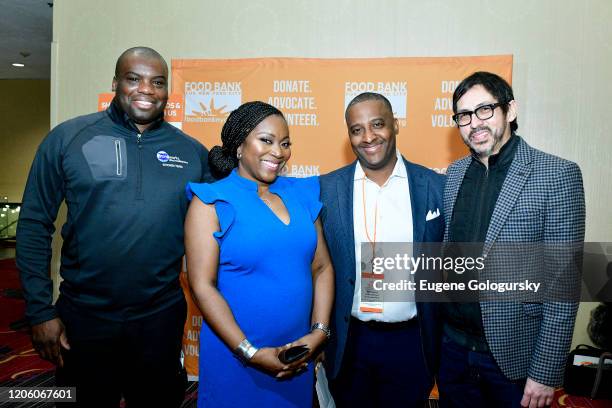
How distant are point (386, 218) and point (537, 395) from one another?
89 cm

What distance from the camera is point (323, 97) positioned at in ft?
11.0

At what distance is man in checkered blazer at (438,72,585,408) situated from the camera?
1521mm

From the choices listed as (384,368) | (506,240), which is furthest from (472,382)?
(506,240)

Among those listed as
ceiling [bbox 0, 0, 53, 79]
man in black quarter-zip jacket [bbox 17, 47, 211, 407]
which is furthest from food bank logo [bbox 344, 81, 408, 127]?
ceiling [bbox 0, 0, 53, 79]

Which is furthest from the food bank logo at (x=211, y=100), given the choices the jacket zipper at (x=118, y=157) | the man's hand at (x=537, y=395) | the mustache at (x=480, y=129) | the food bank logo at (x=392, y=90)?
the man's hand at (x=537, y=395)

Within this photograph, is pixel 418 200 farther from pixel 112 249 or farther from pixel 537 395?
pixel 112 249

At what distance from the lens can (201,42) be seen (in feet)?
11.5

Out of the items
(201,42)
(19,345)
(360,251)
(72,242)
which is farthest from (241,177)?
(19,345)

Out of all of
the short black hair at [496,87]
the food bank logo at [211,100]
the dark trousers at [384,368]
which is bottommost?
the dark trousers at [384,368]

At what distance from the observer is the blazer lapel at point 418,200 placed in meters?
1.86

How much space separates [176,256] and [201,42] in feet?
7.50

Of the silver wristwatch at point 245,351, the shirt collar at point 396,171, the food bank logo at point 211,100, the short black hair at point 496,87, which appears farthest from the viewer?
the food bank logo at point 211,100

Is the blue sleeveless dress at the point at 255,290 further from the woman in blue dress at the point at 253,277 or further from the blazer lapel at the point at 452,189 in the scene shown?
the blazer lapel at the point at 452,189

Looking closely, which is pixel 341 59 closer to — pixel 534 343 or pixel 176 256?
pixel 176 256
